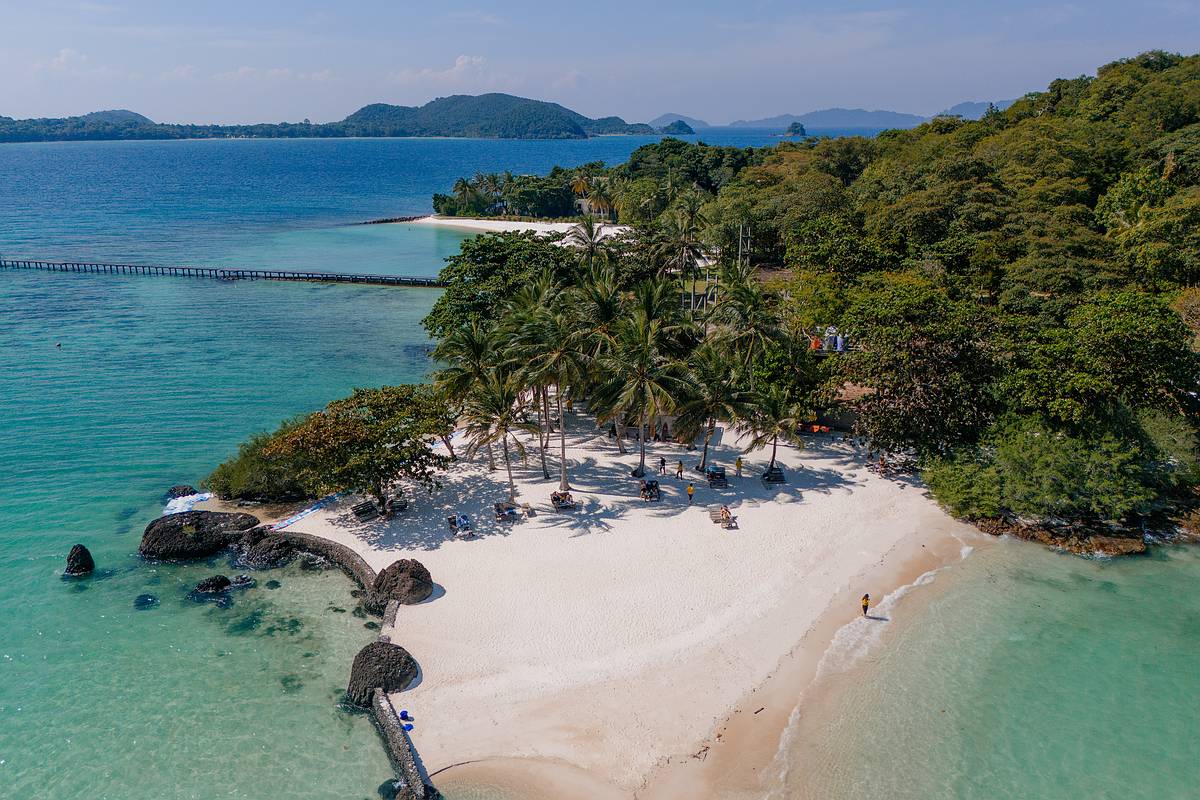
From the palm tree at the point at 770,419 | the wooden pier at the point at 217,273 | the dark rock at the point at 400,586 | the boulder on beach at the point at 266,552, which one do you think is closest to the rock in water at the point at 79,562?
the boulder on beach at the point at 266,552

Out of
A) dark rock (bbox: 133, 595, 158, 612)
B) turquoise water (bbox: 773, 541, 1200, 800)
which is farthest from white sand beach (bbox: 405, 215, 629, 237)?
turquoise water (bbox: 773, 541, 1200, 800)

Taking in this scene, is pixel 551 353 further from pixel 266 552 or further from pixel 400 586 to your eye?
Answer: pixel 266 552

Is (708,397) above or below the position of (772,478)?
above

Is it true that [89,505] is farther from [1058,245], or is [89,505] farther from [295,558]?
[1058,245]

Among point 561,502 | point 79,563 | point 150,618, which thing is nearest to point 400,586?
point 561,502

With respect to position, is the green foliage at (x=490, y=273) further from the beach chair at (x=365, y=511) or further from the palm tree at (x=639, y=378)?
the beach chair at (x=365, y=511)

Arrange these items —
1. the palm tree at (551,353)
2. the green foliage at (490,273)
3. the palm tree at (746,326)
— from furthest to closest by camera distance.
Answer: the green foliage at (490,273) → the palm tree at (746,326) → the palm tree at (551,353)

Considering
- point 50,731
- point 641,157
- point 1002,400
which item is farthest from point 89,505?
point 641,157
